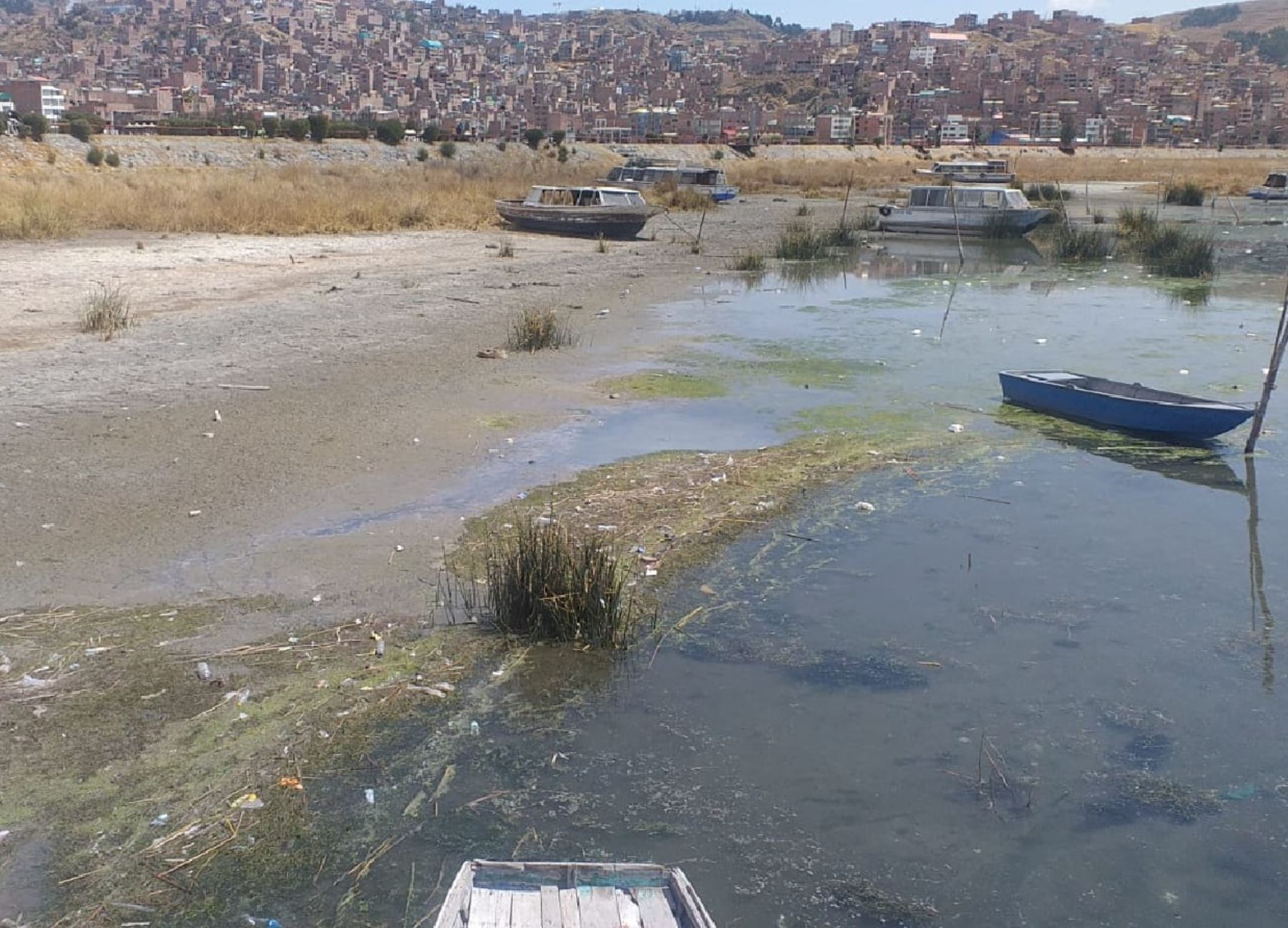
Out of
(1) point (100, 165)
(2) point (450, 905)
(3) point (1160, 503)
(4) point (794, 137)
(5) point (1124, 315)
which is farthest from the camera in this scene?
(4) point (794, 137)

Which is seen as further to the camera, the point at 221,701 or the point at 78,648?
the point at 78,648

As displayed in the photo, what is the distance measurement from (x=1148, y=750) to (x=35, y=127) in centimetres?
4420

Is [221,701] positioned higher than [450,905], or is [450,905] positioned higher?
[450,905]

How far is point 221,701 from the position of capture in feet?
19.1

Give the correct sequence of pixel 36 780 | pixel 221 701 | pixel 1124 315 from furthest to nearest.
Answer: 1. pixel 1124 315
2. pixel 221 701
3. pixel 36 780

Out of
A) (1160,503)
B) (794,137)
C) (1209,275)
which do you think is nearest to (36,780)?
(1160,503)

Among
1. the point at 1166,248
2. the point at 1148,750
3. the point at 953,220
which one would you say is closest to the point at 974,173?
the point at 953,220

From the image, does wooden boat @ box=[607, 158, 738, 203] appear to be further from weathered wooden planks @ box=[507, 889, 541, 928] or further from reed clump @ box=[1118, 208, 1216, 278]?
weathered wooden planks @ box=[507, 889, 541, 928]

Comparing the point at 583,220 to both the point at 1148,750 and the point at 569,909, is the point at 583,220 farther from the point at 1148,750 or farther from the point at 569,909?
the point at 569,909

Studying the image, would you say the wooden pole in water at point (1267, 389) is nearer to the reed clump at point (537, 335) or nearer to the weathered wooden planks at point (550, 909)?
the reed clump at point (537, 335)

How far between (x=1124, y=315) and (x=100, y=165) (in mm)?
32277

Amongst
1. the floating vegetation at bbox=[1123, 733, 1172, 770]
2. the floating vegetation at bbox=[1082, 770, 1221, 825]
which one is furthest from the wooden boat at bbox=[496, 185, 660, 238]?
the floating vegetation at bbox=[1082, 770, 1221, 825]

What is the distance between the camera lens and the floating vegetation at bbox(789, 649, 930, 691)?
20.8 feet

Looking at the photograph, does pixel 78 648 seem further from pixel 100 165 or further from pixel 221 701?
pixel 100 165
